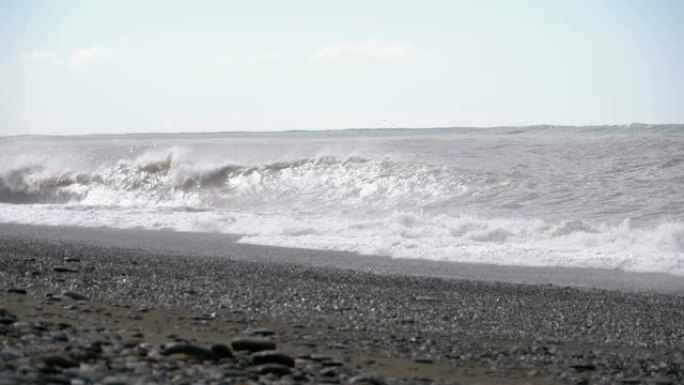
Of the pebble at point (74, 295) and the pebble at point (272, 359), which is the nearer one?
the pebble at point (272, 359)

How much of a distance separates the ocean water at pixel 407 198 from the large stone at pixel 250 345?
8248mm

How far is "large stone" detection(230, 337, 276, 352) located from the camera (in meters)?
5.64

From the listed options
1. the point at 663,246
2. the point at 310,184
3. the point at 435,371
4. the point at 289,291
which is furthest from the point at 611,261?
the point at 310,184

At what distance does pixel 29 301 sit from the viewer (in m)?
7.32

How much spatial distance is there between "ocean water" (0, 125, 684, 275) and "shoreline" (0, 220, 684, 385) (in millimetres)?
3717

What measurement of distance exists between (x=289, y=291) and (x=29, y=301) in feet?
8.81

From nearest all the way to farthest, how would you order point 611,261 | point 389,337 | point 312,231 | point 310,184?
point 389,337 < point 611,261 < point 312,231 < point 310,184

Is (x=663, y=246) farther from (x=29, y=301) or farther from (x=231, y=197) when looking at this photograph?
(x=231, y=197)

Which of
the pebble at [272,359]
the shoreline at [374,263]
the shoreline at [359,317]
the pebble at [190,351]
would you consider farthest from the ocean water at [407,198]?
the pebble at [190,351]

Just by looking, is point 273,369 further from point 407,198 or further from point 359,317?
point 407,198

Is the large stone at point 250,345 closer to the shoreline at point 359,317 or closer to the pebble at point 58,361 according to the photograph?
the shoreline at point 359,317

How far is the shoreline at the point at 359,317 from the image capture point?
562 cm

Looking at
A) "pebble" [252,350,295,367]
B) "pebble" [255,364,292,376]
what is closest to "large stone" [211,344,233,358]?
"pebble" [252,350,295,367]

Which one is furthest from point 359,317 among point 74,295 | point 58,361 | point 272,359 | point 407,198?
point 407,198
